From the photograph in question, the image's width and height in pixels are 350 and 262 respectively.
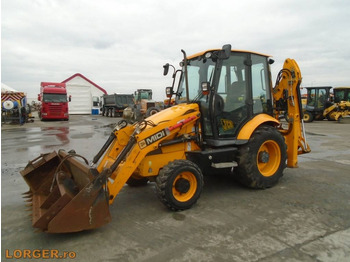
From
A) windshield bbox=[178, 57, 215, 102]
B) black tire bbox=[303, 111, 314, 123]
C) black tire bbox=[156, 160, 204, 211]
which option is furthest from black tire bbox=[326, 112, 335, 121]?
black tire bbox=[156, 160, 204, 211]

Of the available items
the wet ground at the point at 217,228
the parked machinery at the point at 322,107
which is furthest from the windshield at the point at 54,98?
the wet ground at the point at 217,228

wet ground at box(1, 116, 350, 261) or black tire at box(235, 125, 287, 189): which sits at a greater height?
black tire at box(235, 125, 287, 189)

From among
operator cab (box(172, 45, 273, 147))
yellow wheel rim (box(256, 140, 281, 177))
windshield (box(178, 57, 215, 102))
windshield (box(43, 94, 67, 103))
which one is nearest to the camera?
operator cab (box(172, 45, 273, 147))

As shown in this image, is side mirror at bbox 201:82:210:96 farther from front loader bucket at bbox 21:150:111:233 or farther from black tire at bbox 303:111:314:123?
black tire at bbox 303:111:314:123

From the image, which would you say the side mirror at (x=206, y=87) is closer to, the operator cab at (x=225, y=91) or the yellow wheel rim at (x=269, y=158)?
the operator cab at (x=225, y=91)

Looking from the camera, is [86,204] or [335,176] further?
[335,176]

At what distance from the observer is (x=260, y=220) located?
3.72 meters

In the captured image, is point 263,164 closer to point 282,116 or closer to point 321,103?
point 282,116

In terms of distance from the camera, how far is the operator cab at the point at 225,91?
182 inches

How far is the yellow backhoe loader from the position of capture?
380 centimetres

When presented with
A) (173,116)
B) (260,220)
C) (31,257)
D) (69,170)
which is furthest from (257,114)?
(31,257)

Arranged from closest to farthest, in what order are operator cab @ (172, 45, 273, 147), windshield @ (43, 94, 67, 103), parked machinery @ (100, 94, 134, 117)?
1. operator cab @ (172, 45, 273, 147)
2. windshield @ (43, 94, 67, 103)
3. parked machinery @ (100, 94, 134, 117)

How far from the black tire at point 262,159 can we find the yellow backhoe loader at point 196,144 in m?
0.02

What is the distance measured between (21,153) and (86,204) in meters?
6.82
